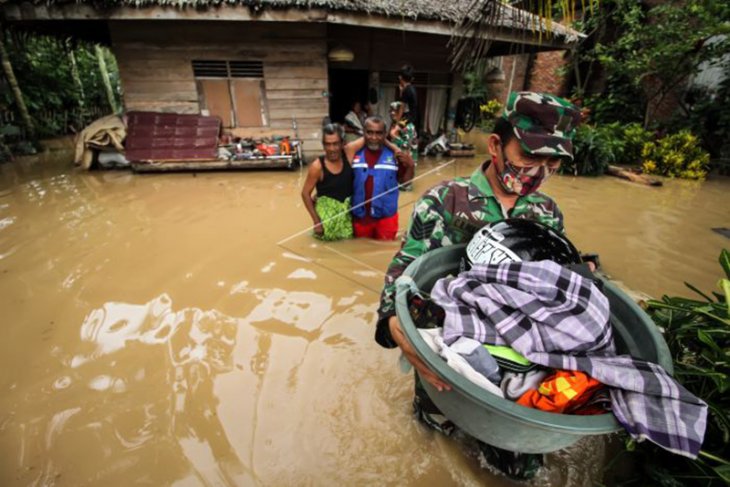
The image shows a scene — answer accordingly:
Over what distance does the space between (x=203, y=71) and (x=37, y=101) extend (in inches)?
295

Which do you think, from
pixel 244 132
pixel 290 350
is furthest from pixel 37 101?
pixel 290 350

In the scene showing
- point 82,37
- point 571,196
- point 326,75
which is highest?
point 82,37

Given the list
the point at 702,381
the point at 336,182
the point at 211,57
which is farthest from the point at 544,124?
the point at 211,57

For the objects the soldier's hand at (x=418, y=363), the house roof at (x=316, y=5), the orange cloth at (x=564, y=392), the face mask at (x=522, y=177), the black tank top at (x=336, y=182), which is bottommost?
the black tank top at (x=336, y=182)

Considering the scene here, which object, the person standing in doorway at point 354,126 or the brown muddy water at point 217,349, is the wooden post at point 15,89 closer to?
the brown muddy water at point 217,349

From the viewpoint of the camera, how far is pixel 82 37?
9.32 metres

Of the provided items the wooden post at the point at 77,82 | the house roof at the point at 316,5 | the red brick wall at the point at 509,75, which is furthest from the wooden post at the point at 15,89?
the red brick wall at the point at 509,75

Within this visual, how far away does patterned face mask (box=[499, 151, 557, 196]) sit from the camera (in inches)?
53.4

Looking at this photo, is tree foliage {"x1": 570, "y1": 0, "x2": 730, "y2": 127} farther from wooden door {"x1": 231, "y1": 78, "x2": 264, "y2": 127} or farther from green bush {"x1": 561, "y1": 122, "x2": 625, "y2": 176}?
wooden door {"x1": 231, "y1": 78, "x2": 264, "y2": 127}

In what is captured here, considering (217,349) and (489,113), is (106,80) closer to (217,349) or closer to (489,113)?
(489,113)

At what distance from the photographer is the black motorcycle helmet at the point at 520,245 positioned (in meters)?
1.17

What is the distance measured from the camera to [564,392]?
964 millimetres

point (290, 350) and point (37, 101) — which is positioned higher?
point (37, 101)

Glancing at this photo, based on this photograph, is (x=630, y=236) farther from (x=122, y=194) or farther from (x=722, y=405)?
(x=122, y=194)
